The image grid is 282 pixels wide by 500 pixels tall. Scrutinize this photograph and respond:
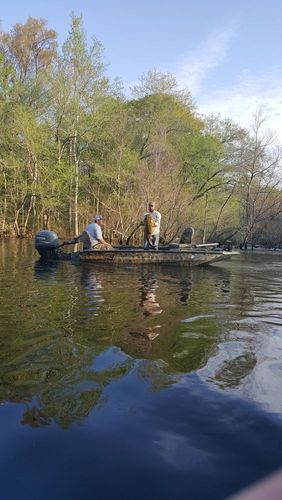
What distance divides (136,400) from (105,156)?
31373 millimetres

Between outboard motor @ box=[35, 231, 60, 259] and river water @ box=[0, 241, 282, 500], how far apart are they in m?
8.01

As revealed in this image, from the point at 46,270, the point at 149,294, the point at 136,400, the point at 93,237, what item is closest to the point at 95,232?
the point at 93,237

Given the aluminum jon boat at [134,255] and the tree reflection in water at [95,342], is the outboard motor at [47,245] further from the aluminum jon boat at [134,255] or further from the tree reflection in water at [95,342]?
the tree reflection in water at [95,342]

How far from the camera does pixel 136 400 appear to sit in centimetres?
365

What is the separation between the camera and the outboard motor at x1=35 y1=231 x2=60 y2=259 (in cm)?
1541

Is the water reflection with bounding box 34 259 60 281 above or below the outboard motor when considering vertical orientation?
below

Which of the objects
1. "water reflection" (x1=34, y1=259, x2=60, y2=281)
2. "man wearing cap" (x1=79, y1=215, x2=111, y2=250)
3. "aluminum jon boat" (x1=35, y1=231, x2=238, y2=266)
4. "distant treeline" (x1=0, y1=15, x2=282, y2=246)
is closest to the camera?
"water reflection" (x1=34, y1=259, x2=60, y2=281)

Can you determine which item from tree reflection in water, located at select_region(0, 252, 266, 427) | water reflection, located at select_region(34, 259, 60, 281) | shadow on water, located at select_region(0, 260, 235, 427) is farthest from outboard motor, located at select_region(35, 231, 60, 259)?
shadow on water, located at select_region(0, 260, 235, 427)

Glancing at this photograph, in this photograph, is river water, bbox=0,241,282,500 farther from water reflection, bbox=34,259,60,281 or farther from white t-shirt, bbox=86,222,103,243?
white t-shirt, bbox=86,222,103,243

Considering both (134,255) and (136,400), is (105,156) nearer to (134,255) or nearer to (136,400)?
(134,255)

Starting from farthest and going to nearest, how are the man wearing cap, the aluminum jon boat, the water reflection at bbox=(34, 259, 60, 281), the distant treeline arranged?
the distant treeline → the man wearing cap → the aluminum jon boat → the water reflection at bbox=(34, 259, 60, 281)

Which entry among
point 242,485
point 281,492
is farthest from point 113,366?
point 281,492

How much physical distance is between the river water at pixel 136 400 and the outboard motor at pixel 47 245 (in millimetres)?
8005

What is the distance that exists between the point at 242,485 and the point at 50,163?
111 feet
